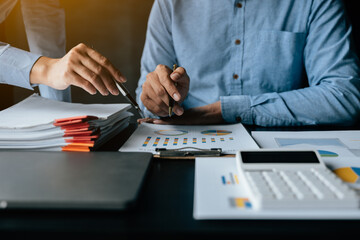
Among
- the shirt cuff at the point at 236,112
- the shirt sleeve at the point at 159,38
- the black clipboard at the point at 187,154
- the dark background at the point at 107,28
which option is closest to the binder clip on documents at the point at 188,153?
the black clipboard at the point at 187,154

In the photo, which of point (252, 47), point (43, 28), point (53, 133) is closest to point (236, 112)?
point (252, 47)

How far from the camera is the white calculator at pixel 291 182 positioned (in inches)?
12.7

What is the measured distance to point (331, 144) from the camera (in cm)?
63

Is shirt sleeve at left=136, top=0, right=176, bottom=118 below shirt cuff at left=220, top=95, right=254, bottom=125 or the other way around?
the other way around

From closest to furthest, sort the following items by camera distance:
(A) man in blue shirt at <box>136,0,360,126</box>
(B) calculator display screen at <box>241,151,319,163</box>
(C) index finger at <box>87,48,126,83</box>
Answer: (B) calculator display screen at <box>241,151,319,163</box>
(C) index finger at <box>87,48,126,83</box>
(A) man in blue shirt at <box>136,0,360,126</box>

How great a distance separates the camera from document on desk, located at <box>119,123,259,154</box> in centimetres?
61

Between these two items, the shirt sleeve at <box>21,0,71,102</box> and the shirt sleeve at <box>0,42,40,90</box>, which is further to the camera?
the shirt sleeve at <box>21,0,71,102</box>

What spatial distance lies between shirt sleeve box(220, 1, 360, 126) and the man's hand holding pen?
16cm

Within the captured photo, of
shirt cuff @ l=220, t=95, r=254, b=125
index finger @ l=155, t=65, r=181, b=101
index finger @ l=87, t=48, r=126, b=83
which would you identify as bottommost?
shirt cuff @ l=220, t=95, r=254, b=125

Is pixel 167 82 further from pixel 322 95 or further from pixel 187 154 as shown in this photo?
pixel 322 95

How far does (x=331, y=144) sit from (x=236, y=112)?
330mm

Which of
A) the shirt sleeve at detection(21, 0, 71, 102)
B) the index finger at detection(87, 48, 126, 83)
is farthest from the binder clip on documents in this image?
the shirt sleeve at detection(21, 0, 71, 102)

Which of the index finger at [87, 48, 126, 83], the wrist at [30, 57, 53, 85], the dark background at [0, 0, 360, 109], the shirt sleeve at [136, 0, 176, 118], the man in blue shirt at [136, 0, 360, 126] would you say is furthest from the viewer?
the dark background at [0, 0, 360, 109]

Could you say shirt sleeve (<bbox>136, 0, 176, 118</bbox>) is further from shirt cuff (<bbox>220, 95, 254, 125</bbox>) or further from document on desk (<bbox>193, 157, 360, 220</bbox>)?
document on desk (<bbox>193, 157, 360, 220</bbox>)
